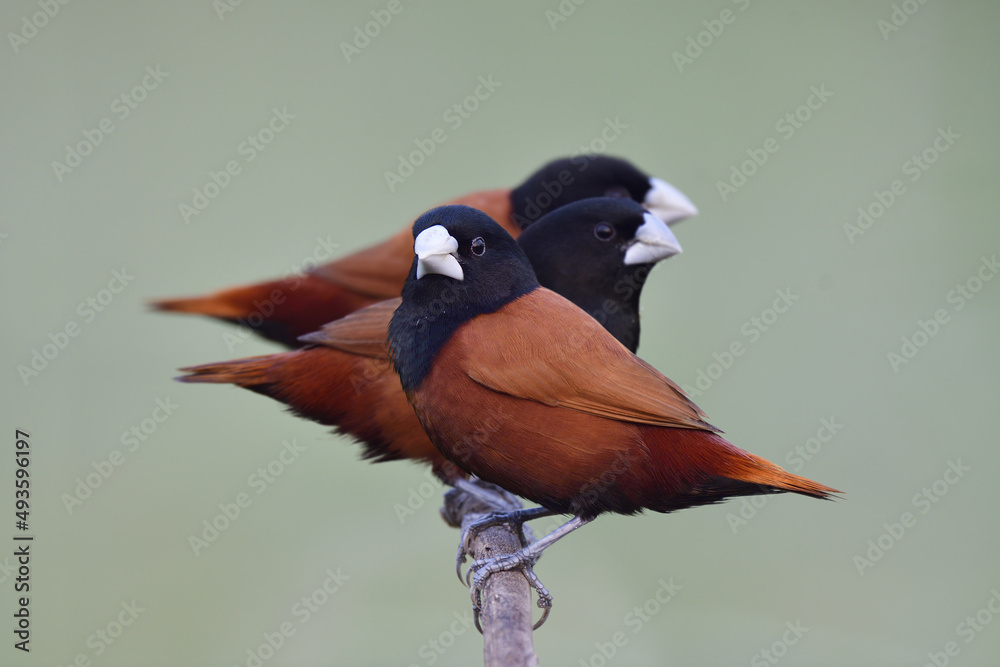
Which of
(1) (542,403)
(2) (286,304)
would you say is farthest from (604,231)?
(2) (286,304)

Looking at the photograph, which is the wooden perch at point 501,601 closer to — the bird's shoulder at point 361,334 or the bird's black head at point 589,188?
the bird's shoulder at point 361,334

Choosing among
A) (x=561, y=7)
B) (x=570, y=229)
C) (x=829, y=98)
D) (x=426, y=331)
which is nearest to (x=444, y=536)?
(x=570, y=229)

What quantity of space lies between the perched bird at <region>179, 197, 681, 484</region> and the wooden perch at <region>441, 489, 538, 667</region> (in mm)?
294

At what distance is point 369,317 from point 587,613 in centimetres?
239

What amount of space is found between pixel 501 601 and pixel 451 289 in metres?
0.80

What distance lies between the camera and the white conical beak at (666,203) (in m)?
3.95

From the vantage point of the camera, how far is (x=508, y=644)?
1954 millimetres

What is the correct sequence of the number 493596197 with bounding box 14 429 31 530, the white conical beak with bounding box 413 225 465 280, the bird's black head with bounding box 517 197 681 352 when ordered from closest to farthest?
the white conical beak with bounding box 413 225 465 280 → the bird's black head with bounding box 517 197 681 352 → the number 493596197 with bounding box 14 429 31 530

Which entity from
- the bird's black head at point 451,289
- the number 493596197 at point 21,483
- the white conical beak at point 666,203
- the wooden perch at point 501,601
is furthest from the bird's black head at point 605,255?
the number 493596197 at point 21,483

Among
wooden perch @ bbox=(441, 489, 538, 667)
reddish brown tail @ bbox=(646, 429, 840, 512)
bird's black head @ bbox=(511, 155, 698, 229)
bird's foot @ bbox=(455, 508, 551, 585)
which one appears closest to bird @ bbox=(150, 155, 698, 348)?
bird's black head @ bbox=(511, 155, 698, 229)

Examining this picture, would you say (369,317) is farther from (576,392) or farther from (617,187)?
(617,187)

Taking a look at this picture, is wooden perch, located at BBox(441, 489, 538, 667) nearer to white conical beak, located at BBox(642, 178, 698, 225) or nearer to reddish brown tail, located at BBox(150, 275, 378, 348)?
reddish brown tail, located at BBox(150, 275, 378, 348)

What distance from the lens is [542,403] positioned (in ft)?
7.32

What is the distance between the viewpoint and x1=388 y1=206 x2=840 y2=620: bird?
7.20 feet
